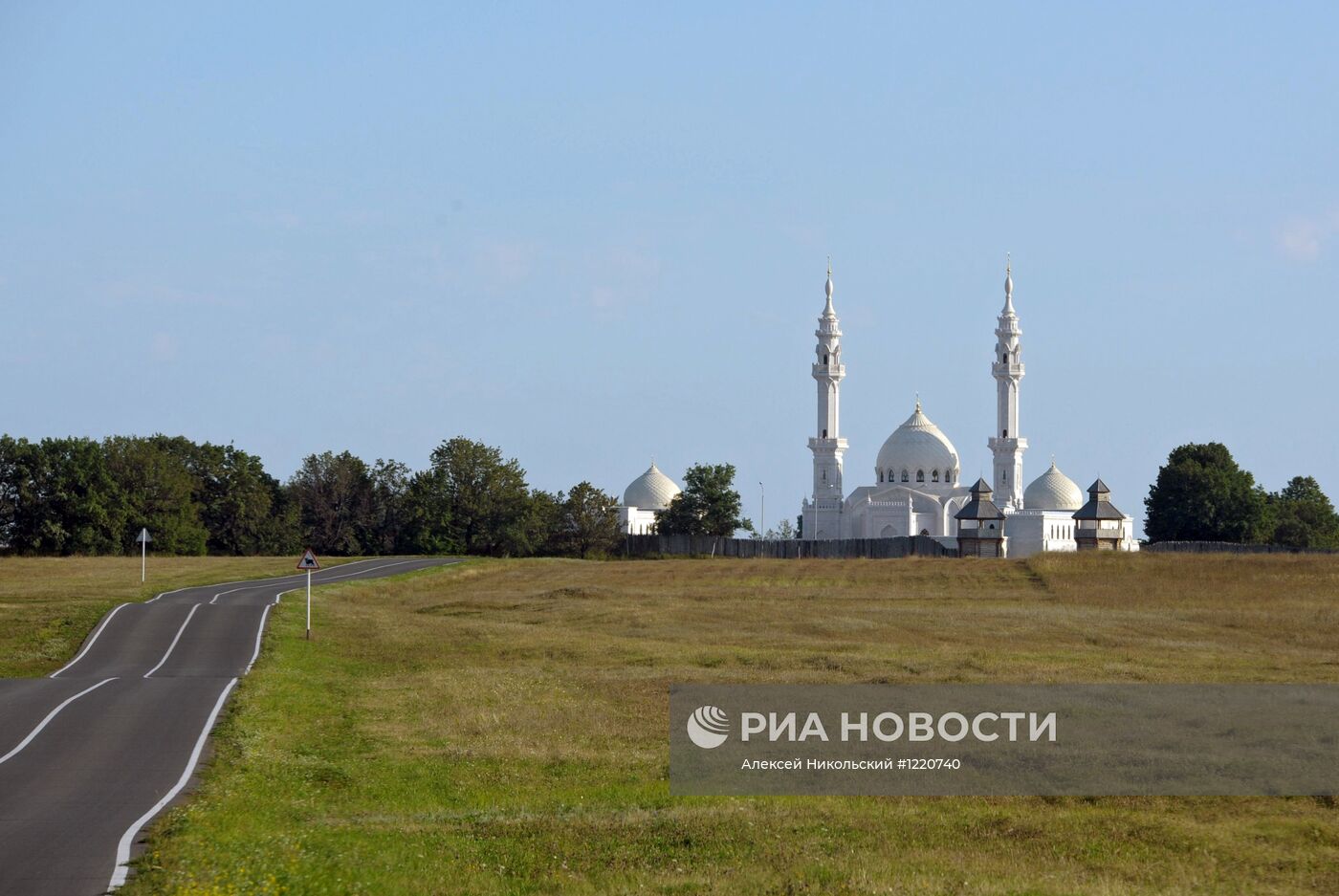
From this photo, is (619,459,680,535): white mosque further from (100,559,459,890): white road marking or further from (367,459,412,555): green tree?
(100,559,459,890): white road marking

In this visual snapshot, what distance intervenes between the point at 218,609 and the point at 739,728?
30.9m

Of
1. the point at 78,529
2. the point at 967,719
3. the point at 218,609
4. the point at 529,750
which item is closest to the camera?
the point at 529,750

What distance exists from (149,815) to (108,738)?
23.4ft

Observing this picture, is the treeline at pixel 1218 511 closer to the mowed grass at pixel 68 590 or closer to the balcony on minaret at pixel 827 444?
the balcony on minaret at pixel 827 444

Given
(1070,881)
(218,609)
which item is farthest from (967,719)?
(218,609)

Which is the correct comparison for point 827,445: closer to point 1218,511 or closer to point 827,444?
Result: point 827,444

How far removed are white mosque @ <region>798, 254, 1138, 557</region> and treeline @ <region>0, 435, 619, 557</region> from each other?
2497cm

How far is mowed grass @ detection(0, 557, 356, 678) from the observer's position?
142ft

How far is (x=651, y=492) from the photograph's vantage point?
163125 mm

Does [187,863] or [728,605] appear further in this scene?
[728,605]

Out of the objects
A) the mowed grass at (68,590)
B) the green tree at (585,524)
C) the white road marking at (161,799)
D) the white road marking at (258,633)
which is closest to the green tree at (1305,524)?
the green tree at (585,524)

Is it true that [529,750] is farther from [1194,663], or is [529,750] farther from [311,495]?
[311,495]

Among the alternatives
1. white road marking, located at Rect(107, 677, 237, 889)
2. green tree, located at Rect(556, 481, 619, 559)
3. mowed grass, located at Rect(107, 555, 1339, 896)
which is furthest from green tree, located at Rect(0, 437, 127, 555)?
white road marking, located at Rect(107, 677, 237, 889)

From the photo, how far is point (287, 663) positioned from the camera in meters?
40.7
